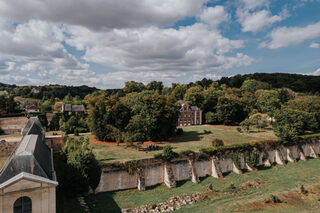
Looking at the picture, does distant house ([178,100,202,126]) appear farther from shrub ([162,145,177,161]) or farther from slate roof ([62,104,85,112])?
shrub ([162,145,177,161])

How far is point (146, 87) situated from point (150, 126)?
59.0 m

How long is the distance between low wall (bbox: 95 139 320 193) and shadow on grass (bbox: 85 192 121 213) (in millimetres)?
804

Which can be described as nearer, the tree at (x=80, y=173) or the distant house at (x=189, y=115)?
the tree at (x=80, y=173)

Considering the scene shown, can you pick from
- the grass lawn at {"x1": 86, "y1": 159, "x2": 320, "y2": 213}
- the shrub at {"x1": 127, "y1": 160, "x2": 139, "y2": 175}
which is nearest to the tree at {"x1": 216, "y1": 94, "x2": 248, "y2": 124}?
the grass lawn at {"x1": 86, "y1": 159, "x2": 320, "y2": 213}

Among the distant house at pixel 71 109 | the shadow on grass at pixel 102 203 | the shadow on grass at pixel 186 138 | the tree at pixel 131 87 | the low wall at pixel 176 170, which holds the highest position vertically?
the tree at pixel 131 87

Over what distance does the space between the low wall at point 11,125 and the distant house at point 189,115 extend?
127ft

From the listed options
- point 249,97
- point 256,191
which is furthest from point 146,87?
point 256,191

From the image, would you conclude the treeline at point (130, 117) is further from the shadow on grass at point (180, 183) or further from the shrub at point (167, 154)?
the shadow on grass at point (180, 183)

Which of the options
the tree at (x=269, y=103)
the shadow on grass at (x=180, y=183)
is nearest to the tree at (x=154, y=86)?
the tree at (x=269, y=103)

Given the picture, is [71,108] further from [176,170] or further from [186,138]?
[176,170]

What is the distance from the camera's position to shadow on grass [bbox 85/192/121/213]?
59.2 feet

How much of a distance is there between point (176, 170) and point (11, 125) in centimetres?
3613

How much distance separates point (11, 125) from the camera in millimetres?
40781

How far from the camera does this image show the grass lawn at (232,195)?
19312 millimetres
